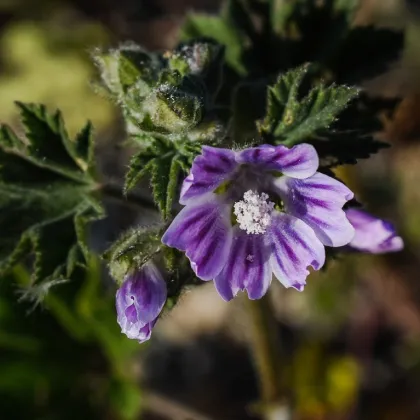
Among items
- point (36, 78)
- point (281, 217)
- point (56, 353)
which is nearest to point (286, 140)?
point (281, 217)

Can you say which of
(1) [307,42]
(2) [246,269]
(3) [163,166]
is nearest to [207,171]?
(3) [163,166]

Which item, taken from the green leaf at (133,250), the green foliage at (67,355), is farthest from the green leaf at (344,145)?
the green foliage at (67,355)

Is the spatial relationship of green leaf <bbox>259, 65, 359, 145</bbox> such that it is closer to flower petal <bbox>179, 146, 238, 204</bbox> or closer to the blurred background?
flower petal <bbox>179, 146, 238, 204</bbox>

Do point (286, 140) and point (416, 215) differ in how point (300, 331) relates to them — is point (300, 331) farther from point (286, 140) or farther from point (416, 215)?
point (286, 140)

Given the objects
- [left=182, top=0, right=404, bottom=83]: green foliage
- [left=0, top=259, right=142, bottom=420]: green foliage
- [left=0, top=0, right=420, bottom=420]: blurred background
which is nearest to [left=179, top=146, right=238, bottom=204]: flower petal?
[left=182, top=0, right=404, bottom=83]: green foliage

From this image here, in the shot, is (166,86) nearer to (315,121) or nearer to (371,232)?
(315,121)
